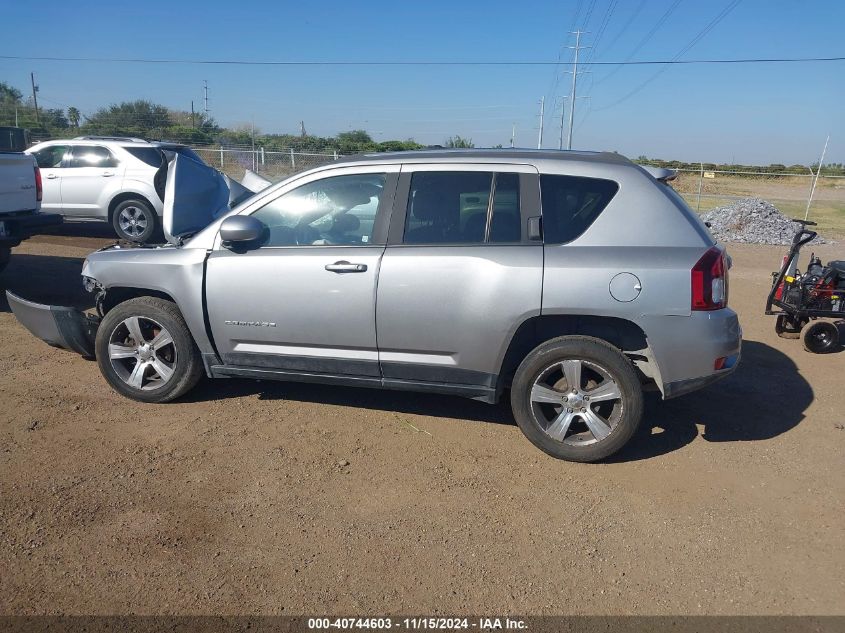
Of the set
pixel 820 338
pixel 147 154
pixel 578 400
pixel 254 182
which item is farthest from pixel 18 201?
pixel 820 338

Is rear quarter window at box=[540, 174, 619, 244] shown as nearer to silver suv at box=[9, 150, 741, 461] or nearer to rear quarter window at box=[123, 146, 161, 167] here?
silver suv at box=[9, 150, 741, 461]

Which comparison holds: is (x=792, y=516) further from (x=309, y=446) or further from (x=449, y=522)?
(x=309, y=446)

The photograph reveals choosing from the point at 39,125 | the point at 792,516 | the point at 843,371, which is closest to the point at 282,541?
the point at 792,516

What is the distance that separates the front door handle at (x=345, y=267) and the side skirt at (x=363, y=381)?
0.72m

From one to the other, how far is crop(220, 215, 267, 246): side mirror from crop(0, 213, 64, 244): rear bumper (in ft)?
15.4

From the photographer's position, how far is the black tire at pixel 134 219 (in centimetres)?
1216

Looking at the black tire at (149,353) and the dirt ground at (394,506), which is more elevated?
the black tire at (149,353)

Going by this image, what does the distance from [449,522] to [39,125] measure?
42.4m

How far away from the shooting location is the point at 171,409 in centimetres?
480

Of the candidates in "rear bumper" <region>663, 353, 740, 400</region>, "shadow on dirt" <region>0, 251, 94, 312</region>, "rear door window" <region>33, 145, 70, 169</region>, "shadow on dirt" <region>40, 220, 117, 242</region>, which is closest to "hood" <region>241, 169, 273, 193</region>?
"shadow on dirt" <region>0, 251, 94, 312</region>

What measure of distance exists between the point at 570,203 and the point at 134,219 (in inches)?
405

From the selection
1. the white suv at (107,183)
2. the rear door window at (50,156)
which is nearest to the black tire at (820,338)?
the white suv at (107,183)

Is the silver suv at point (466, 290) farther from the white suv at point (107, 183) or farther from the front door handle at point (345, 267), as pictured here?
the white suv at point (107, 183)

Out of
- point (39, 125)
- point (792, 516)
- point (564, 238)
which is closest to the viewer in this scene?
point (792, 516)
